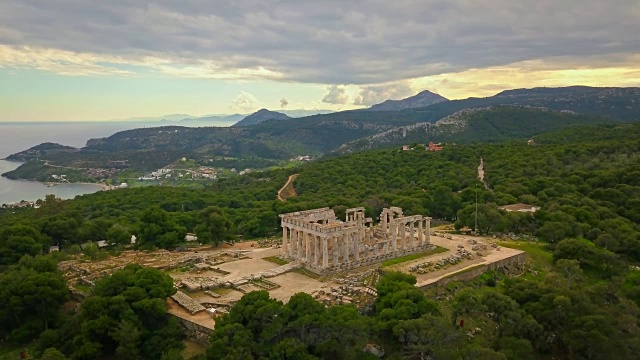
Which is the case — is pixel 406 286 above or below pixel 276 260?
above

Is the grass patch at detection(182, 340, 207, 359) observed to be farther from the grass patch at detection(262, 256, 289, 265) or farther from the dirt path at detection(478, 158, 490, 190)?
the dirt path at detection(478, 158, 490, 190)

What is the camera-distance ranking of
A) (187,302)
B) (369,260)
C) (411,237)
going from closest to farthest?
(187,302)
(369,260)
(411,237)

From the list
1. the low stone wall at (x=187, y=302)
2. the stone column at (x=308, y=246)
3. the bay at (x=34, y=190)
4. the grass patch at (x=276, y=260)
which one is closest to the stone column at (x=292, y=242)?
the grass patch at (x=276, y=260)

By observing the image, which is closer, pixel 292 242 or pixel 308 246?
pixel 308 246

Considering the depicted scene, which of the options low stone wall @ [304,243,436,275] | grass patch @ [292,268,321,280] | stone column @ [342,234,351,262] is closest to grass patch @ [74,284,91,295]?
grass patch @ [292,268,321,280]

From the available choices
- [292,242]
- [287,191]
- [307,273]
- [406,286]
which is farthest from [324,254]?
[287,191]

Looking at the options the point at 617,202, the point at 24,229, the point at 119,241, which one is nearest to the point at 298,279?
the point at 119,241

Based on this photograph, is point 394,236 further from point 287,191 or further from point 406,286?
point 287,191

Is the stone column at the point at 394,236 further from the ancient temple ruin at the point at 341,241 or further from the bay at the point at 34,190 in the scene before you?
the bay at the point at 34,190
